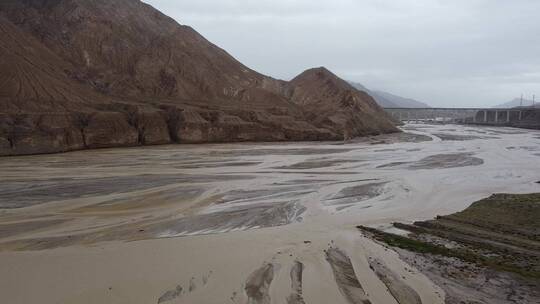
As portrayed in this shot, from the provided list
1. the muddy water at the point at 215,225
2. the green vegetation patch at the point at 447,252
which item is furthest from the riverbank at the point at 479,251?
the muddy water at the point at 215,225

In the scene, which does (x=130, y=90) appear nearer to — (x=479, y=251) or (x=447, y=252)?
(x=447, y=252)

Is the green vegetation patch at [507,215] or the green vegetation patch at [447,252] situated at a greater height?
the green vegetation patch at [447,252]

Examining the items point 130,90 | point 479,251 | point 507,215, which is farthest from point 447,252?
point 130,90

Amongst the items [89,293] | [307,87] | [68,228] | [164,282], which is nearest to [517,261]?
[164,282]

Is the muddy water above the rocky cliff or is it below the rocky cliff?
below

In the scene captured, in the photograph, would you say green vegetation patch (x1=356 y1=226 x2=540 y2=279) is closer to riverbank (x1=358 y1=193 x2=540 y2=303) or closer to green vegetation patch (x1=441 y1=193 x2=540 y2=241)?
riverbank (x1=358 y1=193 x2=540 y2=303)

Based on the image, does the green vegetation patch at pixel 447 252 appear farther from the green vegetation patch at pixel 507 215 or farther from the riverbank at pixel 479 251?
the green vegetation patch at pixel 507 215

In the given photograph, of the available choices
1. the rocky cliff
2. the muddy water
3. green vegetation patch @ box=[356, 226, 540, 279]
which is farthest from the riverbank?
the rocky cliff
